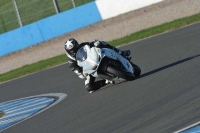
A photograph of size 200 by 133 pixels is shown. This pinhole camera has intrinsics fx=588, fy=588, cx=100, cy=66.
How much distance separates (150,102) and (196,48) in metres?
5.10

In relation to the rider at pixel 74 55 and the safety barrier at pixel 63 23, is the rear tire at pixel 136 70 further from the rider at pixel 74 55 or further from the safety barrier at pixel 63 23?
the safety barrier at pixel 63 23

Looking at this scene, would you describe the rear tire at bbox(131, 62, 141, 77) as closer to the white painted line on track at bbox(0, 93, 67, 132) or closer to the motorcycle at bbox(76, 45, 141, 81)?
the motorcycle at bbox(76, 45, 141, 81)

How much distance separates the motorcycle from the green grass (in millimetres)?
8779

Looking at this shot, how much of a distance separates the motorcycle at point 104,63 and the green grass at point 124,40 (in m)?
8.78

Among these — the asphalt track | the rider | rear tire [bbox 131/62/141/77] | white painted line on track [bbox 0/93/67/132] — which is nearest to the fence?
the asphalt track

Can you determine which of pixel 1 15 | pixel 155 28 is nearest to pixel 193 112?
pixel 155 28

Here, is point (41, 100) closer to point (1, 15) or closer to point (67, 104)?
point (67, 104)

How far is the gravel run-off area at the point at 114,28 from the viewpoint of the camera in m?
23.7

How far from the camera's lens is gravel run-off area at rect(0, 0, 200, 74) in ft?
77.7

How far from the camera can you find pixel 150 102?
995 centimetres

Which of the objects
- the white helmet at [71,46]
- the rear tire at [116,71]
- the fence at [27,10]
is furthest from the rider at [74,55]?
the fence at [27,10]

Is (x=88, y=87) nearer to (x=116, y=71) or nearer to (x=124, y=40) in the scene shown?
(x=116, y=71)

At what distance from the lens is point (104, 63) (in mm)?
12281

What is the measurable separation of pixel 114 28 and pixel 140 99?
14.7 meters
